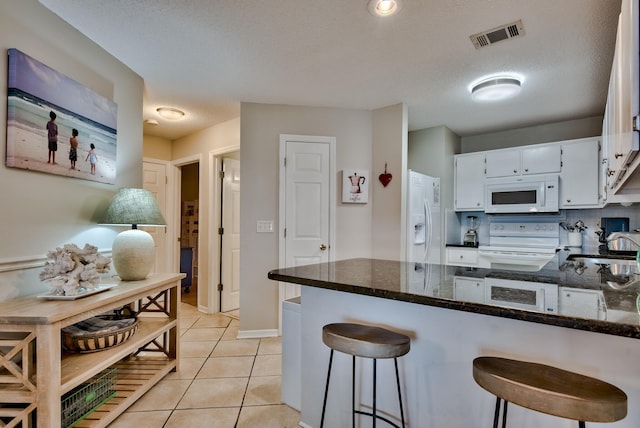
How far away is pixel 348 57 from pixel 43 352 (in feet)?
8.16

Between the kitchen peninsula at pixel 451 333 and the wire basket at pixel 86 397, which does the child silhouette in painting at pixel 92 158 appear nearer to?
the wire basket at pixel 86 397

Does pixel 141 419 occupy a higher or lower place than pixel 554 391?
lower

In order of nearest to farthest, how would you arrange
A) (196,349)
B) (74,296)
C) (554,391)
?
(554,391) < (74,296) < (196,349)

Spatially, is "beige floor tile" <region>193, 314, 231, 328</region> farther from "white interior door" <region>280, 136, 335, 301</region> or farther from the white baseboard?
"white interior door" <region>280, 136, 335, 301</region>

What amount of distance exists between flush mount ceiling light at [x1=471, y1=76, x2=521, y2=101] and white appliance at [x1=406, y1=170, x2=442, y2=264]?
0.98 meters

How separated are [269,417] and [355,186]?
2.25 metres

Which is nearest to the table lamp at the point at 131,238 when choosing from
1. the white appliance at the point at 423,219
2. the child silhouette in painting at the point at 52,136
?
the child silhouette in painting at the point at 52,136

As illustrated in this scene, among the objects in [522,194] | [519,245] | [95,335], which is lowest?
[95,335]

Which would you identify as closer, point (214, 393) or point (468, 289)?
point (468, 289)

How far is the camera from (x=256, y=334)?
322 cm

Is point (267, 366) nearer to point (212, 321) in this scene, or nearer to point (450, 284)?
point (212, 321)

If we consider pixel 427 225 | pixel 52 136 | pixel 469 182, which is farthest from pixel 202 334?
pixel 469 182

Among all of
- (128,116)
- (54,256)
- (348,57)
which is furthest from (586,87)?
(54,256)

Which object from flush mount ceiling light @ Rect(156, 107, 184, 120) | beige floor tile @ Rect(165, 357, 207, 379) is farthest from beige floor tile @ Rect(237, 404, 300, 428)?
flush mount ceiling light @ Rect(156, 107, 184, 120)
